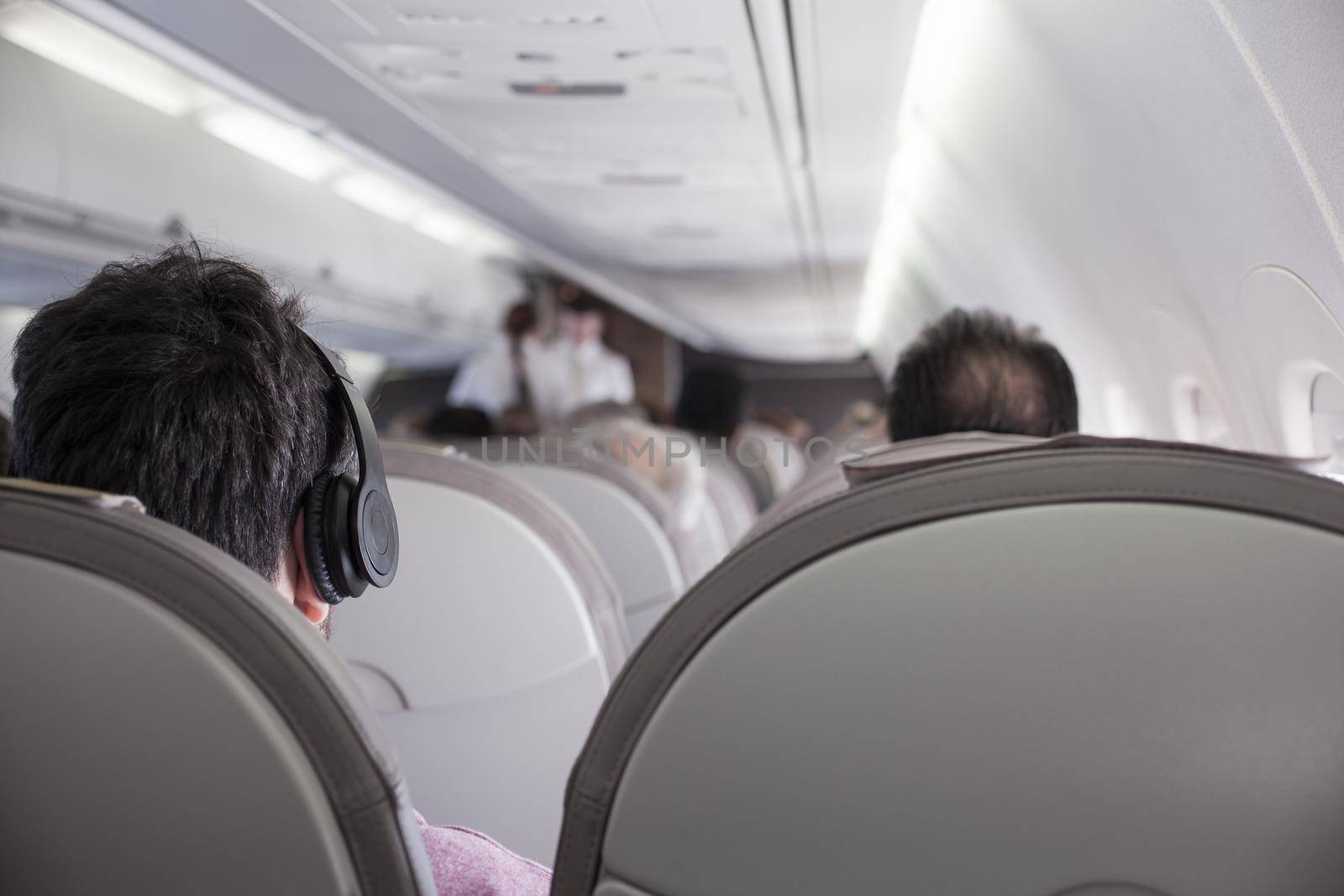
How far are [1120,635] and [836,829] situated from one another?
30cm

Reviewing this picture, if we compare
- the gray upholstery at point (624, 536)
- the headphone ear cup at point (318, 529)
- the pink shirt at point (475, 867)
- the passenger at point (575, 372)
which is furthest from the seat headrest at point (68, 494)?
the passenger at point (575, 372)

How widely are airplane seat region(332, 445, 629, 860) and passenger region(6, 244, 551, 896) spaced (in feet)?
2.37

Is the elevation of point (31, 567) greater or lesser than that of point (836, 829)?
greater

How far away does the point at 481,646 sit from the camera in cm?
197

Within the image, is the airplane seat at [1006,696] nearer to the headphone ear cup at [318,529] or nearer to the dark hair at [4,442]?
the headphone ear cup at [318,529]

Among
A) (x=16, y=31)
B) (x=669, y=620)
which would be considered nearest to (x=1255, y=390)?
(x=669, y=620)

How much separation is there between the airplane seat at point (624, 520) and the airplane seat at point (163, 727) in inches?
80.8

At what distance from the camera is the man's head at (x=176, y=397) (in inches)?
44.3

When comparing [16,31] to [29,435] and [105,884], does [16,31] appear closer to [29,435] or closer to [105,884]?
[29,435]

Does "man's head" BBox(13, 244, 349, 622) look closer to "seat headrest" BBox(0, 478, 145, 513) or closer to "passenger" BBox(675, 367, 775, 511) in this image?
"seat headrest" BBox(0, 478, 145, 513)

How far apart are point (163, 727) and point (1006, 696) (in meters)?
0.71

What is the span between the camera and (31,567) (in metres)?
0.94

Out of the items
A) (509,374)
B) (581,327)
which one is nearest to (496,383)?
(509,374)

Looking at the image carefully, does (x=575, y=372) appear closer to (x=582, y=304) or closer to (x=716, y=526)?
(x=582, y=304)
